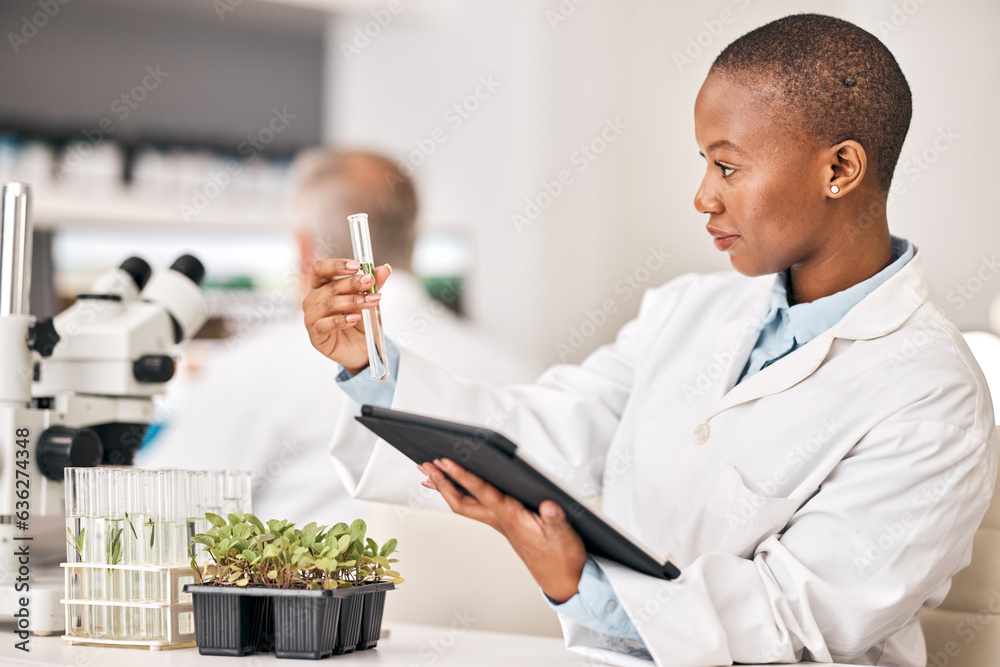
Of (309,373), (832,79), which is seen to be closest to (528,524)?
(832,79)

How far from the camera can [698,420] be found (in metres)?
1.29

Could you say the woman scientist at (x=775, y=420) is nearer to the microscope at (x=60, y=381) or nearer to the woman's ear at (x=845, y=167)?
the woman's ear at (x=845, y=167)

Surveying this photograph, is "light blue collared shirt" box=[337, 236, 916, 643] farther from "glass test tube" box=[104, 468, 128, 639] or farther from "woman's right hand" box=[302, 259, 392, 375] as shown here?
"glass test tube" box=[104, 468, 128, 639]

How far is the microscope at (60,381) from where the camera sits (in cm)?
121

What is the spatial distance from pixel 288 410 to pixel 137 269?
3.35 feet

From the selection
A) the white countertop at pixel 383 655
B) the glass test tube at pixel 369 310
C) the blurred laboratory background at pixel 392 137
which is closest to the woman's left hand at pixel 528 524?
the white countertop at pixel 383 655

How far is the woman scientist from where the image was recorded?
972mm

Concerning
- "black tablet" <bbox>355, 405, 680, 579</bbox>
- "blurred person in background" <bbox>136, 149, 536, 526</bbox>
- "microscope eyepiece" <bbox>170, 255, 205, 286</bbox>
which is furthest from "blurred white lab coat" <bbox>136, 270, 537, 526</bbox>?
"black tablet" <bbox>355, 405, 680, 579</bbox>

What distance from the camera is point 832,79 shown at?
44.5 inches

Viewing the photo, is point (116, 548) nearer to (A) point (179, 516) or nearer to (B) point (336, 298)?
(A) point (179, 516)

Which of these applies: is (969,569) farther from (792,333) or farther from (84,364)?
(84,364)

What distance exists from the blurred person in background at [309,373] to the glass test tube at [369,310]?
1.18 m

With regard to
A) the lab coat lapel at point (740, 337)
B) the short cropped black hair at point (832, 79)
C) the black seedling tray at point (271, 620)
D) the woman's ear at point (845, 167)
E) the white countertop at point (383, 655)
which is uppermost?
the short cropped black hair at point (832, 79)

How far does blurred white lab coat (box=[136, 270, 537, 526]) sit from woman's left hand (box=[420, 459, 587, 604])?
55.1 inches
